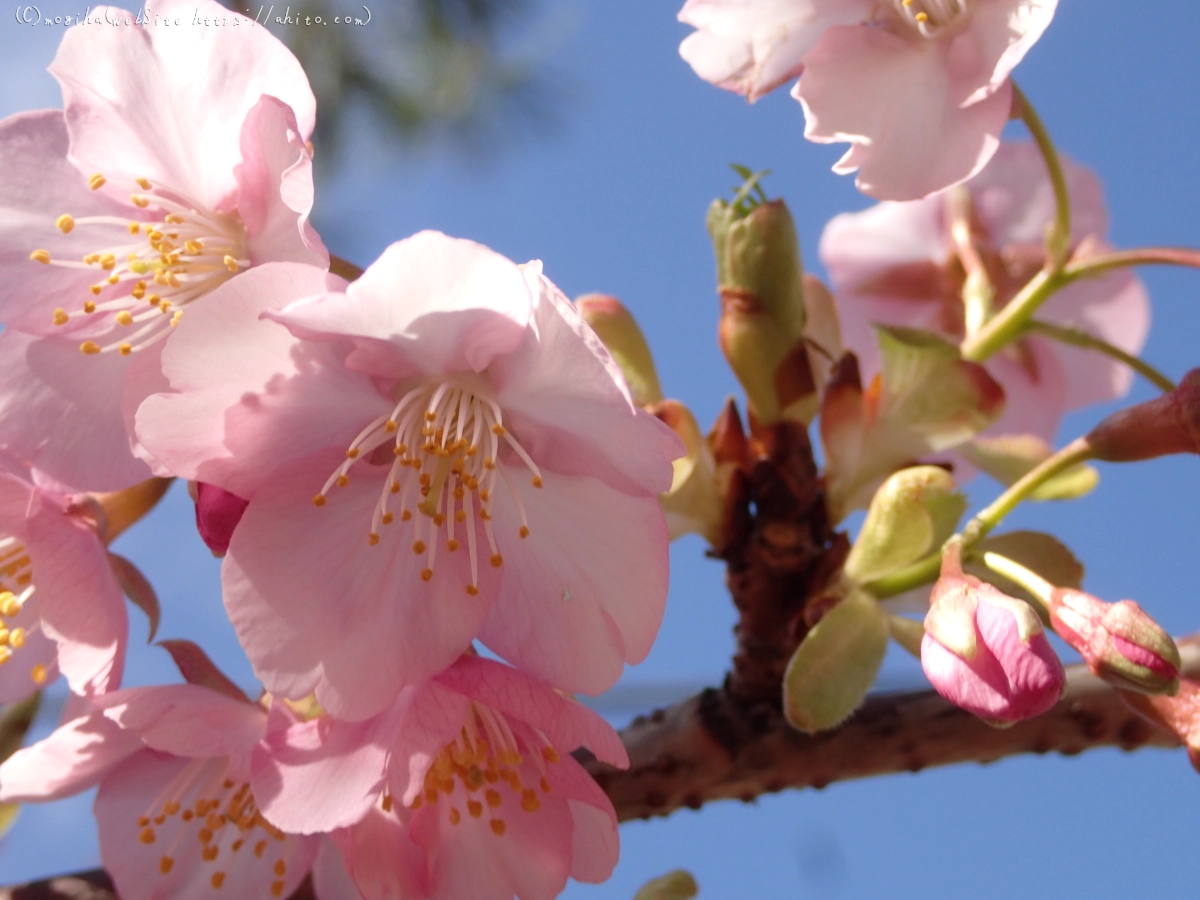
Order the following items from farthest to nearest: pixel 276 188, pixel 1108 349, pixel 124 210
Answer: pixel 1108 349 → pixel 124 210 → pixel 276 188

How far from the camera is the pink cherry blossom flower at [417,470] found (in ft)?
1.56

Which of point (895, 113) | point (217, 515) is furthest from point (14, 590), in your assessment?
point (895, 113)

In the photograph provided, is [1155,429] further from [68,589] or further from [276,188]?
[68,589]

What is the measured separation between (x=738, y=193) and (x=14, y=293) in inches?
18.9

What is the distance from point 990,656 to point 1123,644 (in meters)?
0.07

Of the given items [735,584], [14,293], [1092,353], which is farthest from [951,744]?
[14,293]

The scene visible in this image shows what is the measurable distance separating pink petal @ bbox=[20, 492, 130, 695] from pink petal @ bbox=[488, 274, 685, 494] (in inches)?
9.7

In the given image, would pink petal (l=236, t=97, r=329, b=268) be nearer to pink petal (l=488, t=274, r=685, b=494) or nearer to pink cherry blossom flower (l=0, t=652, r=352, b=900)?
pink petal (l=488, t=274, r=685, b=494)

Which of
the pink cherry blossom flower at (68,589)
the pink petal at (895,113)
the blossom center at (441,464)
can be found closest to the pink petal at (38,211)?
the pink cherry blossom flower at (68,589)

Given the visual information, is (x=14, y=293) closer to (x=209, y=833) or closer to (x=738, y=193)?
(x=209, y=833)

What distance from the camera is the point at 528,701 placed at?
509 mm

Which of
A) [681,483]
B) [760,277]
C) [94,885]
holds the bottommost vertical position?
[94,885]

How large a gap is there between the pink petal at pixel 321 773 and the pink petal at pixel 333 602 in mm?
31

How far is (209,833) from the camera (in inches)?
25.5
